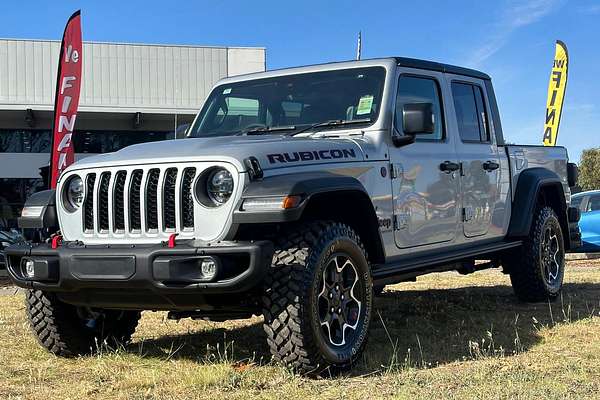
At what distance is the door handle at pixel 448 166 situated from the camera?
541 centimetres

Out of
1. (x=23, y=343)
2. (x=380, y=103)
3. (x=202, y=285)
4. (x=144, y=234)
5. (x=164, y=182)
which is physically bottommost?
(x=23, y=343)

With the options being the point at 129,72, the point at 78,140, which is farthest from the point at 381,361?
the point at 129,72

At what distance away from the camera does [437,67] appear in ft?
18.9

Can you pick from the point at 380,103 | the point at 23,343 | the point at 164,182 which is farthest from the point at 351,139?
the point at 23,343

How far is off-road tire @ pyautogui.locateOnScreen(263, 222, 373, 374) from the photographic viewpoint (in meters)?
3.77

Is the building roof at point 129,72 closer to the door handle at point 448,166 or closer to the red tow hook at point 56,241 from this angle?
the door handle at point 448,166

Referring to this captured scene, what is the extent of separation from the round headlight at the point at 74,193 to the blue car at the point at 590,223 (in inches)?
432

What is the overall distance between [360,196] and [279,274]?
33.0 inches

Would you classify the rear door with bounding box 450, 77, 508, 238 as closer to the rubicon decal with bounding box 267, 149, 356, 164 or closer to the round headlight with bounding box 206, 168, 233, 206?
the rubicon decal with bounding box 267, 149, 356, 164

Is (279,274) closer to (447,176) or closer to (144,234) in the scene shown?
(144,234)

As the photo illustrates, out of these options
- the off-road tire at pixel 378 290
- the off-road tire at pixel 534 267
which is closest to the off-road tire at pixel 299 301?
the off-road tire at pixel 378 290

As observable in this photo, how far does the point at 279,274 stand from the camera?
382 cm

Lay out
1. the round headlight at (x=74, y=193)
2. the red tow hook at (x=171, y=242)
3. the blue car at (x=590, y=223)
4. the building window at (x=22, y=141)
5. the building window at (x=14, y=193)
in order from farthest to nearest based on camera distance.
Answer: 1. the building window at (x=22, y=141)
2. the building window at (x=14, y=193)
3. the blue car at (x=590, y=223)
4. the round headlight at (x=74, y=193)
5. the red tow hook at (x=171, y=242)

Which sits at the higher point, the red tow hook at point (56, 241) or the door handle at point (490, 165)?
the door handle at point (490, 165)
